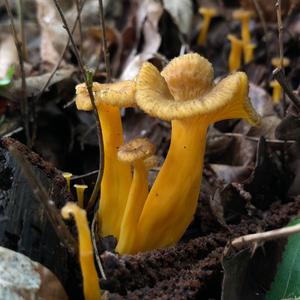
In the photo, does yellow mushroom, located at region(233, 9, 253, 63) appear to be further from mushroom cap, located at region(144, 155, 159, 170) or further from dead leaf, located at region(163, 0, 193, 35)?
mushroom cap, located at region(144, 155, 159, 170)

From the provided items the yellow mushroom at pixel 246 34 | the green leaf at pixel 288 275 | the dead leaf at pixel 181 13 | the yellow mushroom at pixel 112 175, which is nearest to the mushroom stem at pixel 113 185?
the yellow mushroom at pixel 112 175

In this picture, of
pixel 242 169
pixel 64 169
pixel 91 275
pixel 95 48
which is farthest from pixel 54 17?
pixel 91 275

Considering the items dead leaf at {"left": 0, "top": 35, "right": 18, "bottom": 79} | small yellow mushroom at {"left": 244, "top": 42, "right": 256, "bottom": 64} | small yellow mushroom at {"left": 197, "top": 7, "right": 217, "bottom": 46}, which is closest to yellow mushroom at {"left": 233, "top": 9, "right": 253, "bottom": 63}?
small yellow mushroom at {"left": 244, "top": 42, "right": 256, "bottom": 64}

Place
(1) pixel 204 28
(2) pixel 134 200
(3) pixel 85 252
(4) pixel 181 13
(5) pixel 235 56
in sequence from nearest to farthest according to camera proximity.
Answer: (3) pixel 85 252 < (2) pixel 134 200 < (5) pixel 235 56 < (4) pixel 181 13 < (1) pixel 204 28

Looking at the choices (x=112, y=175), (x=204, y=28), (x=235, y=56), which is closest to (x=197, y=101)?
(x=112, y=175)

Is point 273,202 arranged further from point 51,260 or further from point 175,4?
point 175,4

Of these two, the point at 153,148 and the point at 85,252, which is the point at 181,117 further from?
the point at 85,252

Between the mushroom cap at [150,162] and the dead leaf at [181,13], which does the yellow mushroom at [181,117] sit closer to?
the mushroom cap at [150,162]
